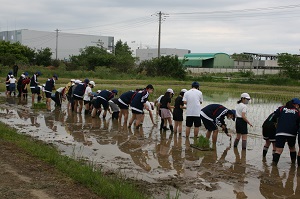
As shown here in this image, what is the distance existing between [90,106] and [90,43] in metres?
73.0

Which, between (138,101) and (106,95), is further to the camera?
(106,95)

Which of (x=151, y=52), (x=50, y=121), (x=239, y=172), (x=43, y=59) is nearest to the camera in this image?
(x=239, y=172)

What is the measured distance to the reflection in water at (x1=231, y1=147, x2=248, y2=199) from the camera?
618 centimetres

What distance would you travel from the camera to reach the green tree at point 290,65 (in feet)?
147

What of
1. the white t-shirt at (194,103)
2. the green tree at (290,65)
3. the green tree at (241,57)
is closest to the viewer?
the white t-shirt at (194,103)

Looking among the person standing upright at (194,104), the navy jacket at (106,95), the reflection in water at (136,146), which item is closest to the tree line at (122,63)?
the navy jacket at (106,95)

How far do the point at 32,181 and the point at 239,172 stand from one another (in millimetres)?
4062

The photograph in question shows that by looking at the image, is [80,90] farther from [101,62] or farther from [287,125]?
[101,62]

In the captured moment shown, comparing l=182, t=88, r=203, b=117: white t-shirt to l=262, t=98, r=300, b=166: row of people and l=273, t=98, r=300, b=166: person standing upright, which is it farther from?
l=273, t=98, r=300, b=166: person standing upright

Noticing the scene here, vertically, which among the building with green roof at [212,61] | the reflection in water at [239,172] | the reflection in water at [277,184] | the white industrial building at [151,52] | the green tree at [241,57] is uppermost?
the white industrial building at [151,52]

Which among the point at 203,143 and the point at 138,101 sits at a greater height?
the point at 138,101

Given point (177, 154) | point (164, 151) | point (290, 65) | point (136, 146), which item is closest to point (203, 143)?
point (177, 154)

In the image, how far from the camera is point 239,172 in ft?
24.5

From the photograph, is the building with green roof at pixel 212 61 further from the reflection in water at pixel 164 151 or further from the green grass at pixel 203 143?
the green grass at pixel 203 143
